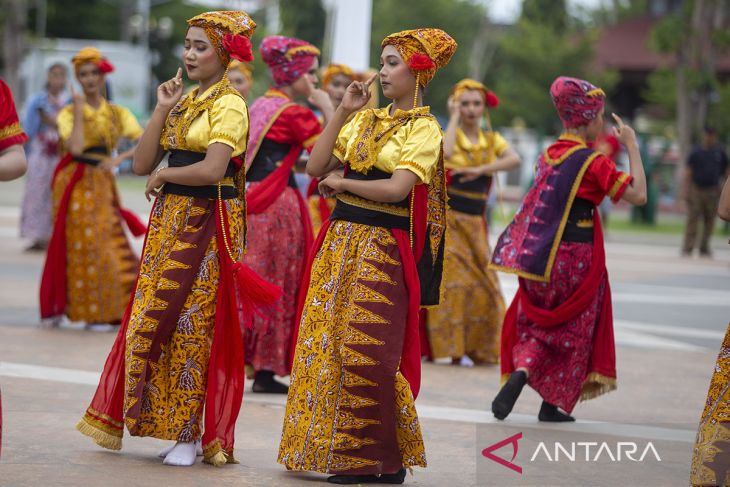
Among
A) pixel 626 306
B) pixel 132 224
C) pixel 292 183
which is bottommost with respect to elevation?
pixel 626 306

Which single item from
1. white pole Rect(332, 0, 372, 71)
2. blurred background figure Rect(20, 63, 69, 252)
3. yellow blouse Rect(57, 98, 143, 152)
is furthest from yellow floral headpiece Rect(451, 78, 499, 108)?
white pole Rect(332, 0, 372, 71)

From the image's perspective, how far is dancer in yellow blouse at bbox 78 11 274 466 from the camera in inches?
224

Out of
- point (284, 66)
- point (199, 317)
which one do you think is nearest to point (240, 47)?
point (199, 317)

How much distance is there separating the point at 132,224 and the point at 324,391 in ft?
14.5

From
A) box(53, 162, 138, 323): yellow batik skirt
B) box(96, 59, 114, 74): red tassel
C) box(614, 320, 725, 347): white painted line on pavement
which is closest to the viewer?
box(96, 59, 114, 74): red tassel

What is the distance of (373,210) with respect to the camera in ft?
18.6

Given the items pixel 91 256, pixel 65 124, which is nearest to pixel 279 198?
pixel 91 256

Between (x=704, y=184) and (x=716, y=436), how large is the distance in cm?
1577

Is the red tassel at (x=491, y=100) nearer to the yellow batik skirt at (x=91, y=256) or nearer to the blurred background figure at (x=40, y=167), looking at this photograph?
the yellow batik skirt at (x=91, y=256)

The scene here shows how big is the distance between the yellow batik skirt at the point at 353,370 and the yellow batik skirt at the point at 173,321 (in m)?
0.47

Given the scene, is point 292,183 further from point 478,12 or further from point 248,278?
point 478,12

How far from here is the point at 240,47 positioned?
577 centimetres

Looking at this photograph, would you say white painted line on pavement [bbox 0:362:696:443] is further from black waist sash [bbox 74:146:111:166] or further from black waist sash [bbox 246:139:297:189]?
black waist sash [bbox 74:146:111:166]

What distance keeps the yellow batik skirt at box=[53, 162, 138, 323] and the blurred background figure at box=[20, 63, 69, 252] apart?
14.9 feet
